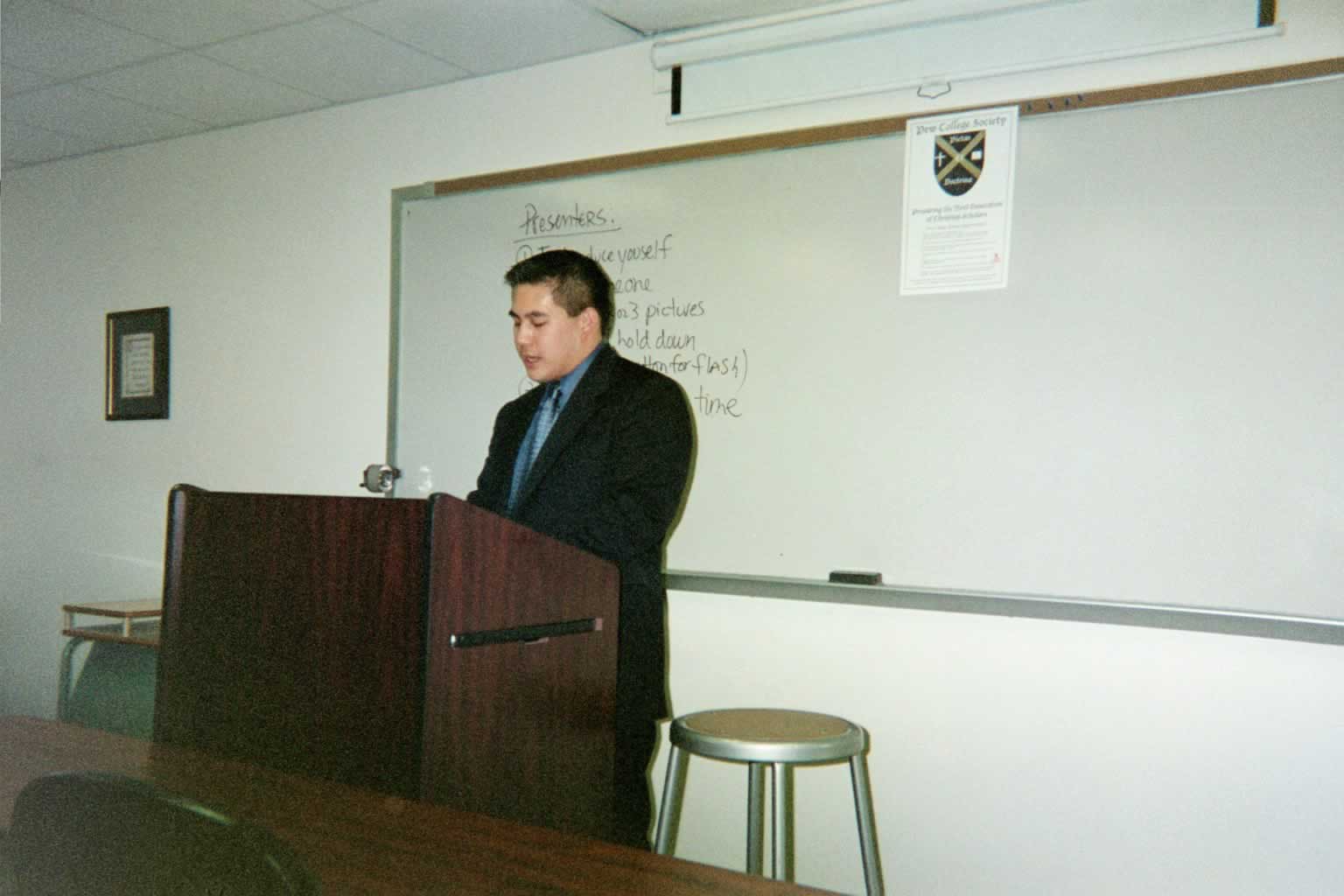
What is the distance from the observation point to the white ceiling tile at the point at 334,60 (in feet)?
9.89

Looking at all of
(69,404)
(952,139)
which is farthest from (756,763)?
(69,404)

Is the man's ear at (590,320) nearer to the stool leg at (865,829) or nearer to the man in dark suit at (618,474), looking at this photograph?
the man in dark suit at (618,474)

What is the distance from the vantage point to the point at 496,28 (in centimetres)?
293

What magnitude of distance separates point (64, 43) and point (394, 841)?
9.96ft

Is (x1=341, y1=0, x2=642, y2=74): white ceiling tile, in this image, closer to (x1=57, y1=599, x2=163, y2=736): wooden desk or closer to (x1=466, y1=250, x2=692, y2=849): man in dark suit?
(x1=466, y1=250, x2=692, y2=849): man in dark suit

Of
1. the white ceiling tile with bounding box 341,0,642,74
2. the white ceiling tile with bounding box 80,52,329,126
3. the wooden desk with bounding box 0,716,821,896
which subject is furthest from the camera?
the white ceiling tile with bounding box 80,52,329,126

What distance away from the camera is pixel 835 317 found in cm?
264

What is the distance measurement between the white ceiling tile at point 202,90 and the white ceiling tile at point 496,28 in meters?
0.69

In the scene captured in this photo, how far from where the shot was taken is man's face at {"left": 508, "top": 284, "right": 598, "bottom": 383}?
2271mm

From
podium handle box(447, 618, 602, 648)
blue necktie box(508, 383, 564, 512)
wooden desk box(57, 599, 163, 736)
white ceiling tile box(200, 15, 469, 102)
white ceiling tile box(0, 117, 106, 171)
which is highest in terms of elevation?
white ceiling tile box(200, 15, 469, 102)

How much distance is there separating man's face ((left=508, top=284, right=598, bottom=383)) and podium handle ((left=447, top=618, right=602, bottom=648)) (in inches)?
29.0

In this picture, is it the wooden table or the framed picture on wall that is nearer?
the wooden table

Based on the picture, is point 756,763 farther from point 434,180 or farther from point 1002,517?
point 434,180

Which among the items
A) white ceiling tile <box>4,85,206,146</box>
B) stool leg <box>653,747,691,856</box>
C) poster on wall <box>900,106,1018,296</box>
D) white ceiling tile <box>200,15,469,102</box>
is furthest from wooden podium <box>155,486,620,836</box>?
white ceiling tile <box>4,85,206,146</box>
